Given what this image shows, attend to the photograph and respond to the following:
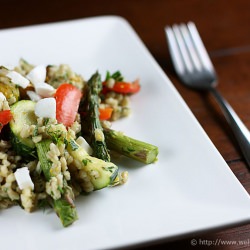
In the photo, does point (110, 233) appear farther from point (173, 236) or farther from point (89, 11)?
point (89, 11)

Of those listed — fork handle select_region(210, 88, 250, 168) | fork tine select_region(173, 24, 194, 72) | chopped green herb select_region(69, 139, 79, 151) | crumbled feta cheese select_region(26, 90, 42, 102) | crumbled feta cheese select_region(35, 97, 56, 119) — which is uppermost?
crumbled feta cheese select_region(35, 97, 56, 119)

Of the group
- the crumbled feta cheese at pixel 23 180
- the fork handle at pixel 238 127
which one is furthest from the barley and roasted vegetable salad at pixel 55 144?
the fork handle at pixel 238 127

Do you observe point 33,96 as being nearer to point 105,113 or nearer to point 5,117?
point 5,117

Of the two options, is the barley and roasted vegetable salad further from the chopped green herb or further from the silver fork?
the silver fork

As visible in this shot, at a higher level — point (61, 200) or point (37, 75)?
point (37, 75)

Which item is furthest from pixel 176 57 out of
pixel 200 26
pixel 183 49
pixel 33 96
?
pixel 33 96

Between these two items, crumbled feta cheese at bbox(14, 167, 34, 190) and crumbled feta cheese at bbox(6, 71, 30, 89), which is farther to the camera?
crumbled feta cheese at bbox(6, 71, 30, 89)

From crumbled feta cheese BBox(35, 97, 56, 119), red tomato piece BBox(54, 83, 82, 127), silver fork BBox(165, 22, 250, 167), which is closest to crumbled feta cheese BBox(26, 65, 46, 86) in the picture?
red tomato piece BBox(54, 83, 82, 127)

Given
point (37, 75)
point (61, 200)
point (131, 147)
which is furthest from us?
point (37, 75)
